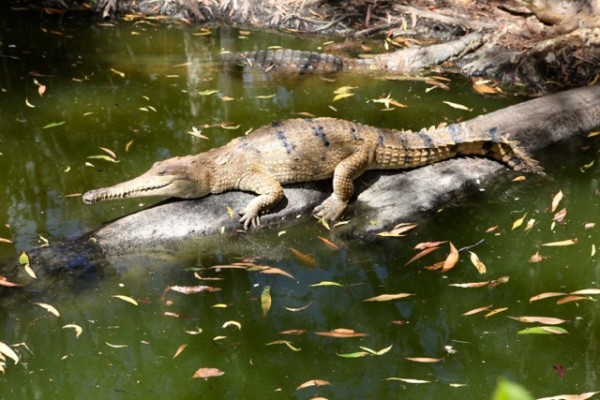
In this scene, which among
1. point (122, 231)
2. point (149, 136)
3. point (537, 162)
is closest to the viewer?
point (122, 231)

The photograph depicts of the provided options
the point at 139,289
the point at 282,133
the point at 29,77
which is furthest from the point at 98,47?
the point at 139,289

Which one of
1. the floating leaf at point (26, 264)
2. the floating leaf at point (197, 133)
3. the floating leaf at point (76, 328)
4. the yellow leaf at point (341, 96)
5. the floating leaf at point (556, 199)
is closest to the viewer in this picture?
the floating leaf at point (76, 328)

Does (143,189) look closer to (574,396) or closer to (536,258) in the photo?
(536,258)

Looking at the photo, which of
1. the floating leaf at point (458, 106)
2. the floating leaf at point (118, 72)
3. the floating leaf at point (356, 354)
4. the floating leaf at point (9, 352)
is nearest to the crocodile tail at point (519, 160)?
the floating leaf at point (458, 106)

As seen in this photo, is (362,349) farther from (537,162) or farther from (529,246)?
(537,162)

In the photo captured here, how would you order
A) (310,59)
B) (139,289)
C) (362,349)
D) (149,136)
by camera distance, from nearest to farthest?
(362,349), (139,289), (149,136), (310,59)

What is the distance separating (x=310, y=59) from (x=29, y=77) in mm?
3158

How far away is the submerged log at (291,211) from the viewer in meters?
4.59

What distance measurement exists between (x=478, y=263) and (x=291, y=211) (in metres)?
1.44

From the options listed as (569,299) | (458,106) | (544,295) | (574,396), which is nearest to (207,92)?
(458,106)

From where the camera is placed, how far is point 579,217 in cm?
512

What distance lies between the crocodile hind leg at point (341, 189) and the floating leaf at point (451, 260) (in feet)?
2.91

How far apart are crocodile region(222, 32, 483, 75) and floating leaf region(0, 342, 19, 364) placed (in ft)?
16.2

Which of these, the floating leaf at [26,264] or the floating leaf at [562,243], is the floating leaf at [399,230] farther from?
the floating leaf at [26,264]
